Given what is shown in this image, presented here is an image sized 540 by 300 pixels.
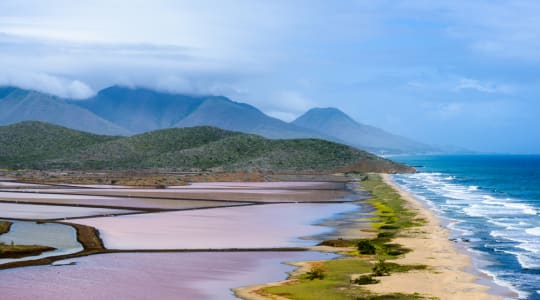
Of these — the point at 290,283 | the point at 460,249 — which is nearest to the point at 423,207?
the point at 460,249

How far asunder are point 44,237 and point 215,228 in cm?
1156

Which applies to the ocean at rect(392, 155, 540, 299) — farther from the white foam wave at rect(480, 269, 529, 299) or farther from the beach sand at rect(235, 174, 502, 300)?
the beach sand at rect(235, 174, 502, 300)

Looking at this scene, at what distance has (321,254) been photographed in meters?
38.6

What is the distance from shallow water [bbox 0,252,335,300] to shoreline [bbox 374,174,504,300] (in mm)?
4751

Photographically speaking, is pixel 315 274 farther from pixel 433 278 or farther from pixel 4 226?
pixel 4 226

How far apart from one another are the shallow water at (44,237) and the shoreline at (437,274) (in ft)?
55.2

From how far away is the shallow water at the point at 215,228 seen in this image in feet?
140

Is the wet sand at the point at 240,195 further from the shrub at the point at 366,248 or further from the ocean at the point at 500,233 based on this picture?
the shrub at the point at 366,248

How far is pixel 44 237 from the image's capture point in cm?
4431

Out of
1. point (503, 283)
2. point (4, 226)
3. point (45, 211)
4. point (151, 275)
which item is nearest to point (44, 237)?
point (4, 226)

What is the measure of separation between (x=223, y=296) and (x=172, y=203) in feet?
152

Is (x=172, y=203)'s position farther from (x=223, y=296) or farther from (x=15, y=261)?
(x=223, y=296)

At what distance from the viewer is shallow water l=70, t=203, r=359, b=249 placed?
4272 cm

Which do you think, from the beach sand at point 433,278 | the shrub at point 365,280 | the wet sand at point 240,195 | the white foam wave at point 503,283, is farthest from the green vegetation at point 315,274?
the wet sand at point 240,195
